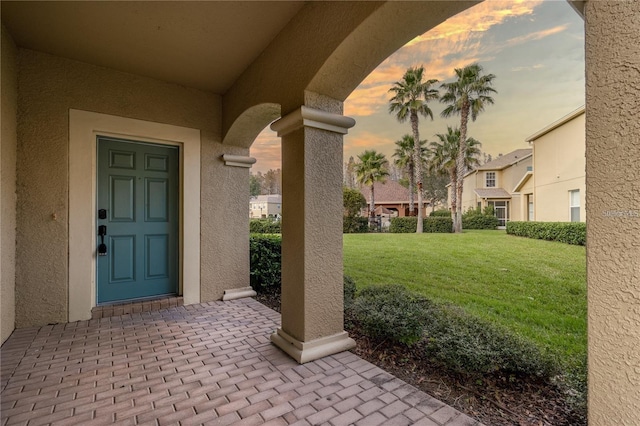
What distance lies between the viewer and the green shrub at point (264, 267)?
4.85m

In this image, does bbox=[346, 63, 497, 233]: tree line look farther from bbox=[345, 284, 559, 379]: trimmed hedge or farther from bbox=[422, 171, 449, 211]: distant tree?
bbox=[345, 284, 559, 379]: trimmed hedge

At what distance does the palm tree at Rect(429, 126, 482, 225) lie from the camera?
19.7 metres

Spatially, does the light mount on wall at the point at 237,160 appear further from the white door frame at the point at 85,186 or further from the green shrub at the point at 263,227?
the green shrub at the point at 263,227

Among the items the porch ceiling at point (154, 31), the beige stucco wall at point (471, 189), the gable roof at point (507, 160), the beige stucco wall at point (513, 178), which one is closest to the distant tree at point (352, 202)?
the beige stucco wall at point (513, 178)

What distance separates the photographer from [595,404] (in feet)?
3.95

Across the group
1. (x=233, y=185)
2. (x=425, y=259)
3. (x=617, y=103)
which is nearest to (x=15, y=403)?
(x=233, y=185)

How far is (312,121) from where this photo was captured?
265 cm

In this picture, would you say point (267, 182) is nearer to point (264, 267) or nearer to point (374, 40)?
point (264, 267)

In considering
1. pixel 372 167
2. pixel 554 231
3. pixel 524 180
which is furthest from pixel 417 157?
pixel 554 231

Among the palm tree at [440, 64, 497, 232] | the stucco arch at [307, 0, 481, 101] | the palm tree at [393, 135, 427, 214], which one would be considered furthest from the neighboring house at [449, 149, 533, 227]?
the stucco arch at [307, 0, 481, 101]

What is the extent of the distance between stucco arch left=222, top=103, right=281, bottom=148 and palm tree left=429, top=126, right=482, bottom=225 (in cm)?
1768

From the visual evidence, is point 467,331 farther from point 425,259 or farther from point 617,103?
point 425,259

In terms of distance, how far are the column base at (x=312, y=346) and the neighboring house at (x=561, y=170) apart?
434 inches

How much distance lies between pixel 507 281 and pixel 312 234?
4.60 m
